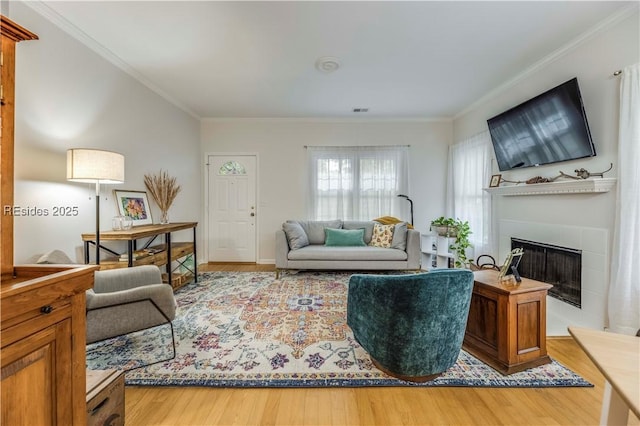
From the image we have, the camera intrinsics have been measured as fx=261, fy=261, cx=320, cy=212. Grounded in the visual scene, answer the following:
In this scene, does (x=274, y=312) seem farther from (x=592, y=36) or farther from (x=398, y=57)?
(x=592, y=36)

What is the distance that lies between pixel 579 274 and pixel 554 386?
1.30 m

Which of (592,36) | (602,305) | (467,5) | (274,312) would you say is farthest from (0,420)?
(592,36)

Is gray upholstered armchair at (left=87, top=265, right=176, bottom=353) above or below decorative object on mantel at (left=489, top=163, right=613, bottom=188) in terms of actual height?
below

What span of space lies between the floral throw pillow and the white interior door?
2202 mm

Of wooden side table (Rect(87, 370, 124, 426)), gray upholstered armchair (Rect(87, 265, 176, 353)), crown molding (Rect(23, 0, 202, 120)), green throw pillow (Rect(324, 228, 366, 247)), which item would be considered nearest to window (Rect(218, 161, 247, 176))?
crown molding (Rect(23, 0, 202, 120))

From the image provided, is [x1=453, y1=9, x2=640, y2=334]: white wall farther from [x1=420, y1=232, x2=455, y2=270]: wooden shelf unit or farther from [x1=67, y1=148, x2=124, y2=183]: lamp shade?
[x1=67, y1=148, x2=124, y2=183]: lamp shade

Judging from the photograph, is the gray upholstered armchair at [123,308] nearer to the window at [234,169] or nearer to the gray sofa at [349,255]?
the gray sofa at [349,255]

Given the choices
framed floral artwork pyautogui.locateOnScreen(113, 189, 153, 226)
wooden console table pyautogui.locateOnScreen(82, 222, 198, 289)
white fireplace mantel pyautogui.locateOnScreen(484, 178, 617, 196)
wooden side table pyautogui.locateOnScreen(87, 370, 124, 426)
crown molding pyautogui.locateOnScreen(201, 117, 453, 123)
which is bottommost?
wooden side table pyautogui.locateOnScreen(87, 370, 124, 426)

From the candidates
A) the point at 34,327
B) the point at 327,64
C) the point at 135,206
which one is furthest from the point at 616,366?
the point at 135,206

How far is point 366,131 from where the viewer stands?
15.7 feet

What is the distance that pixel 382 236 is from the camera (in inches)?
162

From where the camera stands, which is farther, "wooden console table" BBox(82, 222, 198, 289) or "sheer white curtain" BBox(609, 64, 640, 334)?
"wooden console table" BBox(82, 222, 198, 289)

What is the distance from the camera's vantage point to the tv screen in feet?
7.65

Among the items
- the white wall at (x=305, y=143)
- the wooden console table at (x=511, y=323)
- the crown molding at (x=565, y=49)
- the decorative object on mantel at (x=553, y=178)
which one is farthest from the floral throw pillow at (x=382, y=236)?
the crown molding at (x=565, y=49)
